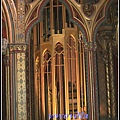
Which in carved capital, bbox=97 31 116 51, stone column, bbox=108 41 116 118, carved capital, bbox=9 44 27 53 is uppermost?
carved capital, bbox=97 31 116 51

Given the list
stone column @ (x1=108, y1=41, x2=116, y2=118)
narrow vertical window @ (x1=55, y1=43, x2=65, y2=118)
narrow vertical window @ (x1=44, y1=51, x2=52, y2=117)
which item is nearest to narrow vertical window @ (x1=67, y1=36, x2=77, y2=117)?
narrow vertical window @ (x1=55, y1=43, x2=65, y2=118)

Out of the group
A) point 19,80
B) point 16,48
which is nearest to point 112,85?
point 19,80

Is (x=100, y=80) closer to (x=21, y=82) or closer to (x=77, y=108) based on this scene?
(x=77, y=108)

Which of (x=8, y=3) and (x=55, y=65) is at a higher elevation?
(x=8, y=3)

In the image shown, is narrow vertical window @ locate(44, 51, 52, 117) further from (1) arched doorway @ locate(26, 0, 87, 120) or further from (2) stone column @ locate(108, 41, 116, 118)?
(2) stone column @ locate(108, 41, 116, 118)

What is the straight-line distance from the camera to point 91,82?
9.54 metres

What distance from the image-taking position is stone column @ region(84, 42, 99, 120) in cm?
938

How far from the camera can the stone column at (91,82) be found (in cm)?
938

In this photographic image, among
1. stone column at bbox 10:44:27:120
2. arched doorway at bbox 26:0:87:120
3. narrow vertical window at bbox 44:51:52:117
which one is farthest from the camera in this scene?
narrow vertical window at bbox 44:51:52:117

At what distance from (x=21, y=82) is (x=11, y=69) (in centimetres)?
45

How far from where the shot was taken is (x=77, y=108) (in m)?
11.5

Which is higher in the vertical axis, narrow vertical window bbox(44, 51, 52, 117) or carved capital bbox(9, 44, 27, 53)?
Result: carved capital bbox(9, 44, 27, 53)

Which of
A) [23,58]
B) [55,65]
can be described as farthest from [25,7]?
[55,65]

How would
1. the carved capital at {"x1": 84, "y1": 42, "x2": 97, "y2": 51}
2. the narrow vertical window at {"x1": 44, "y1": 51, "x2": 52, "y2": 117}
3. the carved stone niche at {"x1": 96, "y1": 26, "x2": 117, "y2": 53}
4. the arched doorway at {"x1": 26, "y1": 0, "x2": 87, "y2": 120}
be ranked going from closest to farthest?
the carved capital at {"x1": 84, "y1": 42, "x2": 97, "y2": 51} → the carved stone niche at {"x1": 96, "y1": 26, "x2": 117, "y2": 53} → the arched doorway at {"x1": 26, "y1": 0, "x2": 87, "y2": 120} → the narrow vertical window at {"x1": 44, "y1": 51, "x2": 52, "y2": 117}
